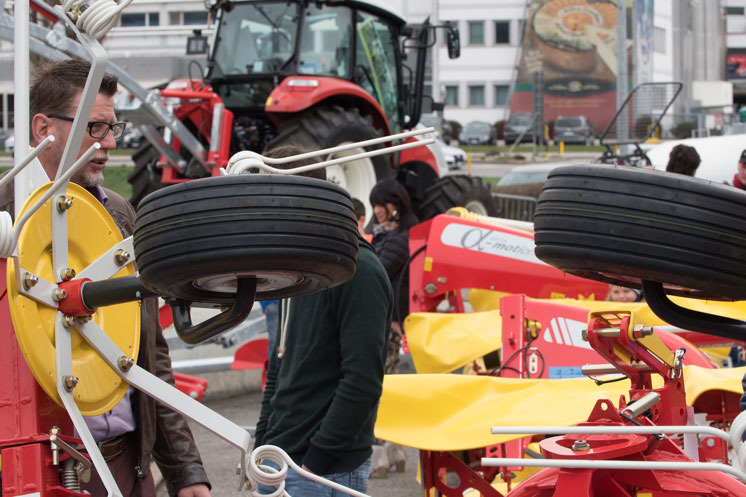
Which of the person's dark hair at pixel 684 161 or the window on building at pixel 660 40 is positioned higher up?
the window on building at pixel 660 40

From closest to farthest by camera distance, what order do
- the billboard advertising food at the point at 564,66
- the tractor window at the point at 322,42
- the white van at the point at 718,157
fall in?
the tractor window at the point at 322,42 < the white van at the point at 718,157 < the billboard advertising food at the point at 564,66

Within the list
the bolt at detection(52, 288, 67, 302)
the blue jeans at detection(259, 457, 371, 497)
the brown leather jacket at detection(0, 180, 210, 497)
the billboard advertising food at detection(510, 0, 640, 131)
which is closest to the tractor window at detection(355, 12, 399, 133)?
the blue jeans at detection(259, 457, 371, 497)

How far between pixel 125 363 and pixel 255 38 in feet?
28.5

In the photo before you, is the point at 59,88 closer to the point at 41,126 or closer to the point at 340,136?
the point at 41,126

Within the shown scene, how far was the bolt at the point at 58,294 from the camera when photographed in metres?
1.70

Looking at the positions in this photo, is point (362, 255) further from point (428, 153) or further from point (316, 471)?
point (428, 153)

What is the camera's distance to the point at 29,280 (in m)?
1.64

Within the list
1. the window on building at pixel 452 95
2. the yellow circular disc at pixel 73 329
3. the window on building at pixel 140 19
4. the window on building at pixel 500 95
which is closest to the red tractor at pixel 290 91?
the yellow circular disc at pixel 73 329

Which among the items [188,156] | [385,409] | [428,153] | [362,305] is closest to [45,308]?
[362,305]

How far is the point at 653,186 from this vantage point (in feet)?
5.33

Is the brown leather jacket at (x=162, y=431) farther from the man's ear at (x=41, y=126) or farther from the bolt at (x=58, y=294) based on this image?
the bolt at (x=58, y=294)

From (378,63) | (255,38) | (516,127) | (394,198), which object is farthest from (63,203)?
(516,127)

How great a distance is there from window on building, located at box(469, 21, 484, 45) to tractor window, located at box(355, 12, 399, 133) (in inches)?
1919

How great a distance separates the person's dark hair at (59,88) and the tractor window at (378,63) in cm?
799
